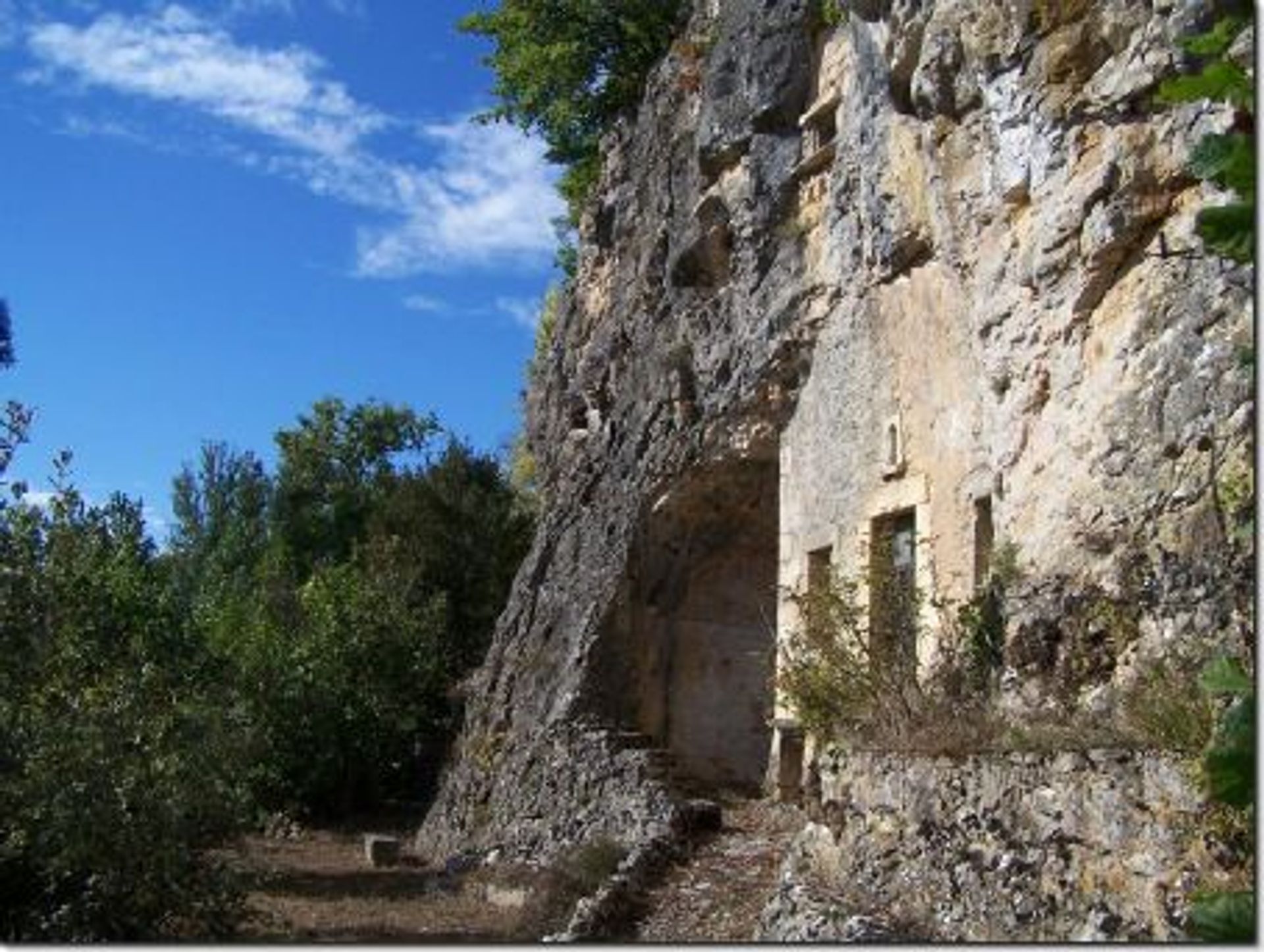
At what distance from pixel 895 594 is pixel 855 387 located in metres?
3.91

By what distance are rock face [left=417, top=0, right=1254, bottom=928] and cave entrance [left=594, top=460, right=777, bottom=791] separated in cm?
4

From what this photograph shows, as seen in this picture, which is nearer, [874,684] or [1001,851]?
[1001,851]

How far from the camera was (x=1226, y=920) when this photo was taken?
260cm

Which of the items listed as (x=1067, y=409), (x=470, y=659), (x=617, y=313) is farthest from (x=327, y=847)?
(x=1067, y=409)

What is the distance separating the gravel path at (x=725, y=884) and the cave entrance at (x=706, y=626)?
96.2 inches

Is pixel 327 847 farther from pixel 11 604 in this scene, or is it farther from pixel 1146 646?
pixel 1146 646

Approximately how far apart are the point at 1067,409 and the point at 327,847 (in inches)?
511

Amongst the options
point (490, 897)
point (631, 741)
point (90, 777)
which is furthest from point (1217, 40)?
point (631, 741)

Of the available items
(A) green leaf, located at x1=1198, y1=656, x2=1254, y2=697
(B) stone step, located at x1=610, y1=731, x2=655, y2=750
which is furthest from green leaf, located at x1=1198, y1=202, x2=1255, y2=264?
(B) stone step, located at x1=610, y1=731, x2=655, y2=750

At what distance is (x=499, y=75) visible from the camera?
22125 mm

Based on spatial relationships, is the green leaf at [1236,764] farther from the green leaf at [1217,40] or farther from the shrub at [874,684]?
the shrub at [874,684]

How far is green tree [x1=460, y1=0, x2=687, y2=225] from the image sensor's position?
832 inches

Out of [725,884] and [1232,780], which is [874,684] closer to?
[725,884]

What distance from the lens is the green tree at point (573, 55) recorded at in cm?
2112
